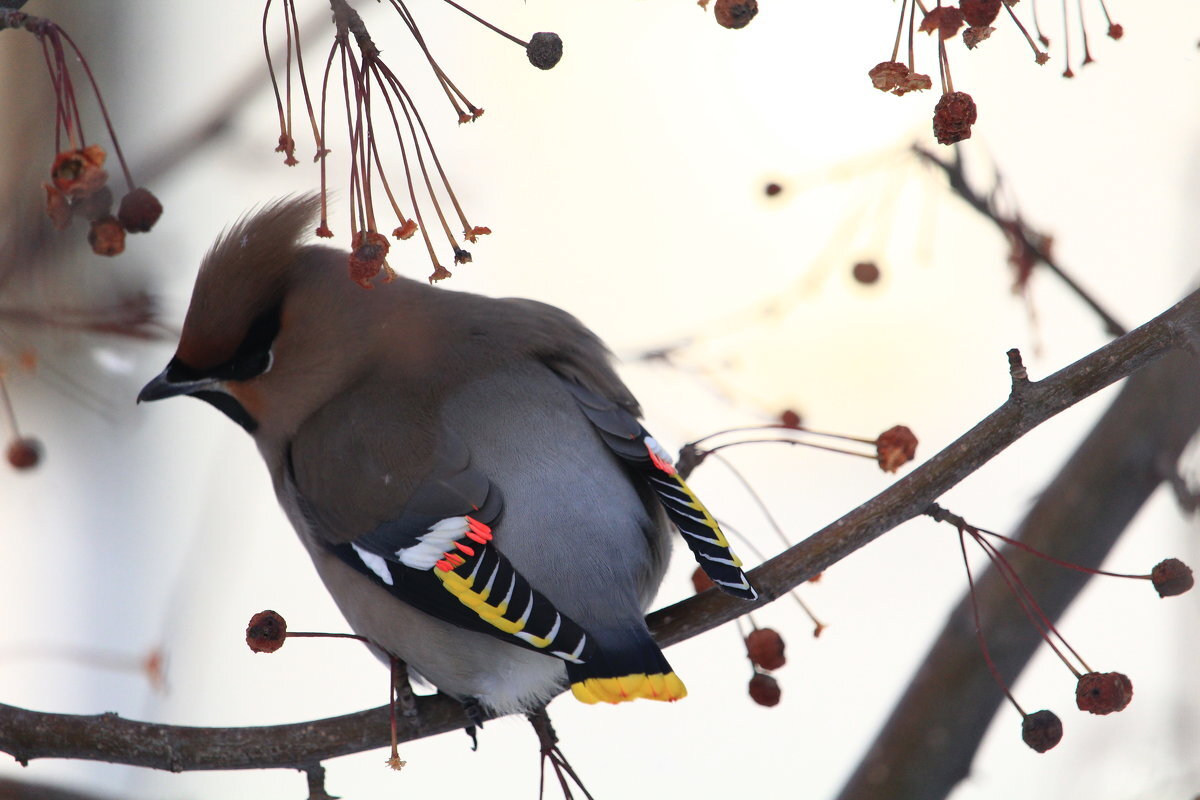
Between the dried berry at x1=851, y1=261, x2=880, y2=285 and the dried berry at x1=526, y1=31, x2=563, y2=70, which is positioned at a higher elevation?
the dried berry at x1=851, y1=261, x2=880, y2=285

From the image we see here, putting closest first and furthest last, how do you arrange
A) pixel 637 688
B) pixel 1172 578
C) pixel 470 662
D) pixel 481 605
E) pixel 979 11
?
pixel 979 11, pixel 1172 578, pixel 637 688, pixel 481 605, pixel 470 662

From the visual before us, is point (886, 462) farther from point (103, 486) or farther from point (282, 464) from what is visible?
point (103, 486)

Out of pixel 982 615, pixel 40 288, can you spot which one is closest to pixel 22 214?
pixel 40 288

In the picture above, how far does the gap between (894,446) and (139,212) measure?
124 centimetres

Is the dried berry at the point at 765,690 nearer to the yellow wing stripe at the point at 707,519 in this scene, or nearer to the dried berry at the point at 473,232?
the yellow wing stripe at the point at 707,519

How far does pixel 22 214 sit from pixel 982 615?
186 cm

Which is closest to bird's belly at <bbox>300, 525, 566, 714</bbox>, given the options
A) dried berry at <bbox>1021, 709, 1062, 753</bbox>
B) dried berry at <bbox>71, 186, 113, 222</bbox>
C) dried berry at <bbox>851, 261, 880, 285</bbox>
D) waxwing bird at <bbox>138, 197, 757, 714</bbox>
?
waxwing bird at <bbox>138, 197, 757, 714</bbox>

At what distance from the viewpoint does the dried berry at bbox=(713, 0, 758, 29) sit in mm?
1839

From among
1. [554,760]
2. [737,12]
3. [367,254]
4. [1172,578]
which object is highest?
[737,12]

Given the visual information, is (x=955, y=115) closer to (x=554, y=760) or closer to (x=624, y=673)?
(x=624, y=673)

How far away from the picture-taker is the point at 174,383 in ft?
8.50

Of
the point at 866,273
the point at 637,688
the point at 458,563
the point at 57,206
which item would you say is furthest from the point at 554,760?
the point at 866,273

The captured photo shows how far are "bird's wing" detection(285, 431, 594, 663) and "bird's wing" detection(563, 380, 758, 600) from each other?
0.77ft

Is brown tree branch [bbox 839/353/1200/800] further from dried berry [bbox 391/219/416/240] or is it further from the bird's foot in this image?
dried berry [bbox 391/219/416/240]
